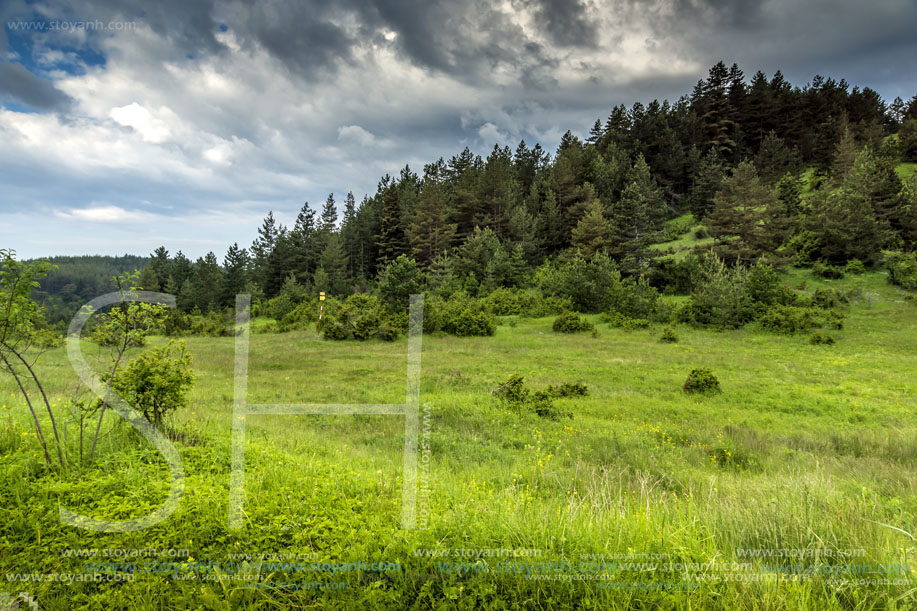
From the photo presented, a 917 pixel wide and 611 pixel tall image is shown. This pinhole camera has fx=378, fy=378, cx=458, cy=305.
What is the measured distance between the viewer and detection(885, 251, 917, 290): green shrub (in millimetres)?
25812

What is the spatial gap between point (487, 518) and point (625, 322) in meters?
26.2

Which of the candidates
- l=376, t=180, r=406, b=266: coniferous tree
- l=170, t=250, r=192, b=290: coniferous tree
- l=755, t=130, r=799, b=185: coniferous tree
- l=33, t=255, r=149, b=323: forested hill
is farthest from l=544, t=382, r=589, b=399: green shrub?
l=170, t=250, r=192, b=290: coniferous tree

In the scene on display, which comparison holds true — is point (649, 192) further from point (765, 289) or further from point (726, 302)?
point (726, 302)

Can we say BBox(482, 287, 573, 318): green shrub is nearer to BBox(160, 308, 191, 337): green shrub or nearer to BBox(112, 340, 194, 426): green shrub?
BBox(160, 308, 191, 337): green shrub

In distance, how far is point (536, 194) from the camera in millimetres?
54438

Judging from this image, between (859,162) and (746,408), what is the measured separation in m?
42.2

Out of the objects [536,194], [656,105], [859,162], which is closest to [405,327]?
[536,194]

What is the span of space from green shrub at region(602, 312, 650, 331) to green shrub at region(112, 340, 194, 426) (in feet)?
85.0

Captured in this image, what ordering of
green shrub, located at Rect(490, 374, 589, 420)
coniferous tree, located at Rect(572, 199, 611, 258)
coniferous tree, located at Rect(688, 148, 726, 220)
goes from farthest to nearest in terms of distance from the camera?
coniferous tree, located at Rect(688, 148, 726, 220)
coniferous tree, located at Rect(572, 199, 611, 258)
green shrub, located at Rect(490, 374, 589, 420)

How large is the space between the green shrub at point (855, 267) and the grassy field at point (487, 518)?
29.7 m

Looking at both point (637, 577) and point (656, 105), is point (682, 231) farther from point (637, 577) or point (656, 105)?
A: point (637, 577)

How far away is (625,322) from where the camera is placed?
88.3ft

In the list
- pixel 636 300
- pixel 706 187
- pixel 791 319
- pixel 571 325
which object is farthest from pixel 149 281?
pixel 706 187

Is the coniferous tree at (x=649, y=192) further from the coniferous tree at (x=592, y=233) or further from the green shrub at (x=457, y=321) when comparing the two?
the green shrub at (x=457, y=321)
